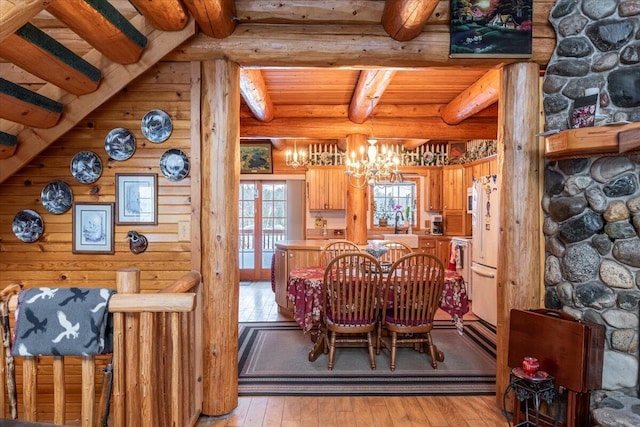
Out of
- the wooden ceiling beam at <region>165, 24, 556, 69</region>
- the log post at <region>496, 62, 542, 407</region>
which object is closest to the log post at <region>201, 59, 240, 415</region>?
the wooden ceiling beam at <region>165, 24, 556, 69</region>

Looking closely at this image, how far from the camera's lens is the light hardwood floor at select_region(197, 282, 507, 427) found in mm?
2498

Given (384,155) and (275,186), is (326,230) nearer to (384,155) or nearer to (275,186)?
(275,186)

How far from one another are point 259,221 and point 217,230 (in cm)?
509

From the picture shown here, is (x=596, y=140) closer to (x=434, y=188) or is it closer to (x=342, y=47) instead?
(x=342, y=47)

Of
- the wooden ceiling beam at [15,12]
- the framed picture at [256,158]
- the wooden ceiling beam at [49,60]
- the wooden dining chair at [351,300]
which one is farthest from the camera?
the framed picture at [256,158]

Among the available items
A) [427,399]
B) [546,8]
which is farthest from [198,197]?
[546,8]

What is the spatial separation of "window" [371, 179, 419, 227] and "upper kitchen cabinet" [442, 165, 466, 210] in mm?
587

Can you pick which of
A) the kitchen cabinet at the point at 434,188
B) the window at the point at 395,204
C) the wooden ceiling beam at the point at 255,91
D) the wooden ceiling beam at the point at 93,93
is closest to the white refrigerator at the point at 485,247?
the kitchen cabinet at the point at 434,188

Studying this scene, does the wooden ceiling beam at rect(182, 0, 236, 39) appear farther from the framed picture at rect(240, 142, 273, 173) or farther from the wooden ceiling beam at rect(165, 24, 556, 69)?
the framed picture at rect(240, 142, 273, 173)

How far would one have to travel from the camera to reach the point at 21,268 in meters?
2.72

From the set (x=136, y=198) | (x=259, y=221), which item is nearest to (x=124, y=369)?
(x=136, y=198)

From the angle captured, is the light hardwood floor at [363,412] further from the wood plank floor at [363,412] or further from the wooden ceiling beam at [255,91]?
the wooden ceiling beam at [255,91]

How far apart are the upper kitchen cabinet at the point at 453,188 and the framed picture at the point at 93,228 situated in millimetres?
5730

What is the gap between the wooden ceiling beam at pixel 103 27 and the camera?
1841mm
